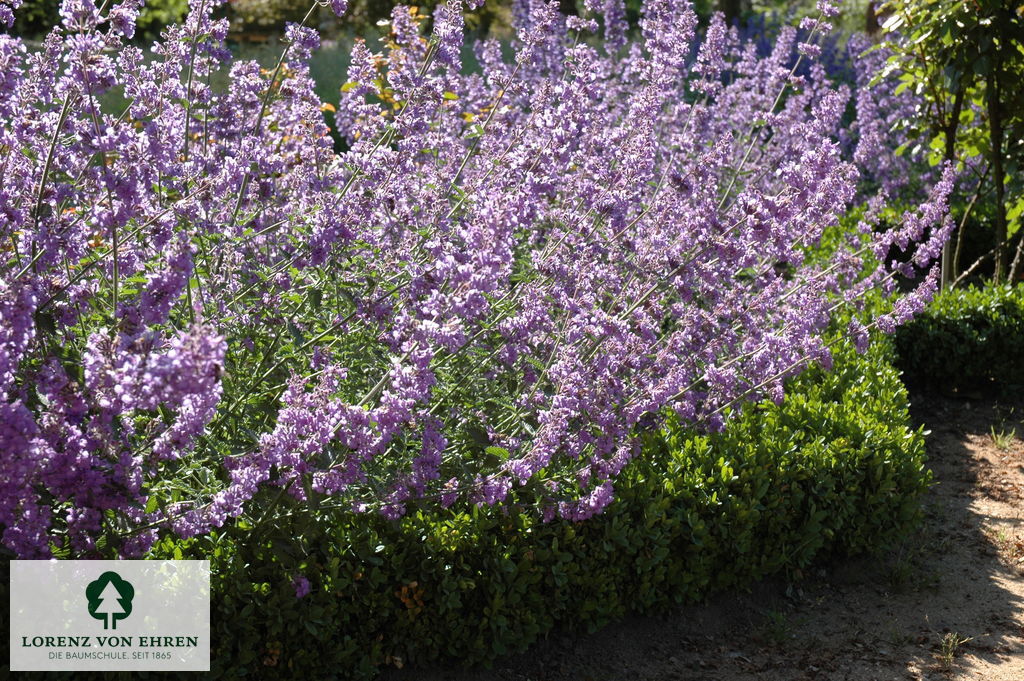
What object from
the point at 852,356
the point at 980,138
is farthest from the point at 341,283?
the point at 980,138

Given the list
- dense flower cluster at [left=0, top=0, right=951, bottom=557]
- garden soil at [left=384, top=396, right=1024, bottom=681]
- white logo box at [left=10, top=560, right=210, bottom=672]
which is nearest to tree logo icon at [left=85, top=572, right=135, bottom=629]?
white logo box at [left=10, top=560, right=210, bottom=672]

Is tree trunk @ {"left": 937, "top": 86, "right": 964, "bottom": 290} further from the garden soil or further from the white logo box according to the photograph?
the white logo box

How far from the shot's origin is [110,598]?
11.2ft

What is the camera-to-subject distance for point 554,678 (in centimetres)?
423

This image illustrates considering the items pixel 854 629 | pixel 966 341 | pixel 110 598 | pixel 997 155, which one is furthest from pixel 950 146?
pixel 110 598

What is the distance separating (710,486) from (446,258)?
1904mm

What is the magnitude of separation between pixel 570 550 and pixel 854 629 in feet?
4.49

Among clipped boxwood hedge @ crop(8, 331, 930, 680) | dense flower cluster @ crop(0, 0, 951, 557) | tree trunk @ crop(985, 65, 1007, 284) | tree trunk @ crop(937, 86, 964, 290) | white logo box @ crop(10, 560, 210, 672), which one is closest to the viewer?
dense flower cluster @ crop(0, 0, 951, 557)

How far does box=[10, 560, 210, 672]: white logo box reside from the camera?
3326mm

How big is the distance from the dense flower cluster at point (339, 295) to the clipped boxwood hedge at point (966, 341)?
2097 mm

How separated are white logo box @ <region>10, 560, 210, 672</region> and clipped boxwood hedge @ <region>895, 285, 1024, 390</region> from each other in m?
→ 5.32

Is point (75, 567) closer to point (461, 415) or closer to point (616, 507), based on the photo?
point (461, 415)

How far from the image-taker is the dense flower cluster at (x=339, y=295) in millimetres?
3000

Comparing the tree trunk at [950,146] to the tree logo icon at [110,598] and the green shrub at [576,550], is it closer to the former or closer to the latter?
the green shrub at [576,550]
